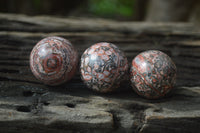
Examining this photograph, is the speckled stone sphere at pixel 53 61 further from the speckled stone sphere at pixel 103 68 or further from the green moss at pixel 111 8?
the green moss at pixel 111 8

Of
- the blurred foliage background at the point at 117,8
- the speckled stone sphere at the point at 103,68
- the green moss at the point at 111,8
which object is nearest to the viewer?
the speckled stone sphere at the point at 103,68

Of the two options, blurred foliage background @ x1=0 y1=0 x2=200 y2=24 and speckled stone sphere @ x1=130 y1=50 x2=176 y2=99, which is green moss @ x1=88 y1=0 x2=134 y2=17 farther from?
speckled stone sphere @ x1=130 y1=50 x2=176 y2=99

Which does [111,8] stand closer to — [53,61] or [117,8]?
[117,8]

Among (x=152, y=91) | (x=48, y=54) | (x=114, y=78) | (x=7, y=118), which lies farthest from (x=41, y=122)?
(x=152, y=91)

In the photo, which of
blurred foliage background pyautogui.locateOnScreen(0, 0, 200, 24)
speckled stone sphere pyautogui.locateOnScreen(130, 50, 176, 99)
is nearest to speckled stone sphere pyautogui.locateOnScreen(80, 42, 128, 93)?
speckled stone sphere pyautogui.locateOnScreen(130, 50, 176, 99)

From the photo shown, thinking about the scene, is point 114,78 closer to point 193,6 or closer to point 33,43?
point 33,43

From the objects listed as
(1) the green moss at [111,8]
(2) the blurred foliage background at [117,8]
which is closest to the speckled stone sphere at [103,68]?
(2) the blurred foliage background at [117,8]

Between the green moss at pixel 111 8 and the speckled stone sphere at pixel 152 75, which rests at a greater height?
the green moss at pixel 111 8
